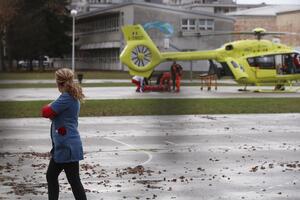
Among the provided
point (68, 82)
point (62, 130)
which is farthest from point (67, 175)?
point (68, 82)

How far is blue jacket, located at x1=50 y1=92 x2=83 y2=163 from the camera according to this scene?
2.57 meters

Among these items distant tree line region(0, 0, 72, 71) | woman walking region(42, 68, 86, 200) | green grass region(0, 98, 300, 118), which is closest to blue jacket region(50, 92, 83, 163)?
woman walking region(42, 68, 86, 200)

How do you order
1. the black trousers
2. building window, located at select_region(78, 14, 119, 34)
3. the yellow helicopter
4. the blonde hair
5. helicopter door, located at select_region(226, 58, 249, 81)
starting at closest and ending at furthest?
building window, located at select_region(78, 14, 119, 34) → the blonde hair → the black trousers → the yellow helicopter → helicopter door, located at select_region(226, 58, 249, 81)

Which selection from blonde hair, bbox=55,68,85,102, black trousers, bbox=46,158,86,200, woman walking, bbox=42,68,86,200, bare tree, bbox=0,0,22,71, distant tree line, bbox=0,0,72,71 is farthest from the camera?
black trousers, bbox=46,158,86,200

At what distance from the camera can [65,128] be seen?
2.58m

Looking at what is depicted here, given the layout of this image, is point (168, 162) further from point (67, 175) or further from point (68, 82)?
point (68, 82)

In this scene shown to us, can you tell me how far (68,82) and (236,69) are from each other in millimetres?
14689

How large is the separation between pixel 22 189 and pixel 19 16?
259cm

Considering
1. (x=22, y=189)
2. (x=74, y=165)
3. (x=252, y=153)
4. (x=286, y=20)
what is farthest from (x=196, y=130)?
(x=286, y=20)

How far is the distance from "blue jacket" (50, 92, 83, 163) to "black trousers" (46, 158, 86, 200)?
0.13 meters

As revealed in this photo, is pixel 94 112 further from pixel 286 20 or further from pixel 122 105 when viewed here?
pixel 286 20

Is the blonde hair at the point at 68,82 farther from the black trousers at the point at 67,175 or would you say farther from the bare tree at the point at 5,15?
the bare tree at the point at 5,15

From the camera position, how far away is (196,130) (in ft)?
25.1

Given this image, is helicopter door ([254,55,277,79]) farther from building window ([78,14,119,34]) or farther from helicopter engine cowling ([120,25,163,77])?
building window ([78,14,119,34])
